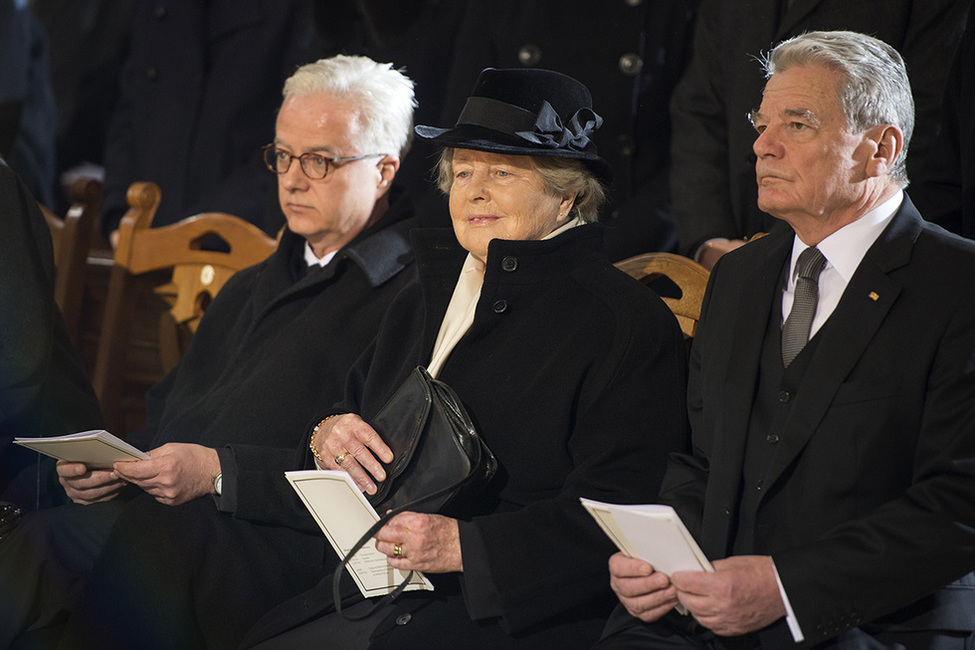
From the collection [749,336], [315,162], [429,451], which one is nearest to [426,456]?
[429,451]

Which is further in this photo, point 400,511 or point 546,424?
point 546,424

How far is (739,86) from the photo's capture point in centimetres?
288

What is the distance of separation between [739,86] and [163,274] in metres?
1.96

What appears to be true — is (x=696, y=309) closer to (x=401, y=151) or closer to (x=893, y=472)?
(x=893, y=472)

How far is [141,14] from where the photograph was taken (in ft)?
14.7

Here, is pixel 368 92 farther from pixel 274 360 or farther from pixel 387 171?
pixel 274 360

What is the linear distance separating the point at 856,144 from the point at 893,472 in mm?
598

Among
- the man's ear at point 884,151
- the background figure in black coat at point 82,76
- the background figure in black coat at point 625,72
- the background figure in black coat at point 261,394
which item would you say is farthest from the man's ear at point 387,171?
the background figure in black coat at point 82,76

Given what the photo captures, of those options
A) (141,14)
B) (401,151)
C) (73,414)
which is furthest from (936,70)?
(141,14)

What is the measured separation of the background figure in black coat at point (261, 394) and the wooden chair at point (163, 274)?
0.27 metres

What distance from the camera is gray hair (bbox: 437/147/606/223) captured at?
7.59 feet

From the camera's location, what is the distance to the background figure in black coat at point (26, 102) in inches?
192

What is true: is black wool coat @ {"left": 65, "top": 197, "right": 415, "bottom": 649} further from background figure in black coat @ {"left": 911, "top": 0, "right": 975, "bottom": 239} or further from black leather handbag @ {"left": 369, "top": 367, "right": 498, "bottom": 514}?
background figure in black coat @ {"left": 911, "top": 0, "right": 975, "bottom": 239}

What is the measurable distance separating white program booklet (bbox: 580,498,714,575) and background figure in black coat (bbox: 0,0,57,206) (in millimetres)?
3816
